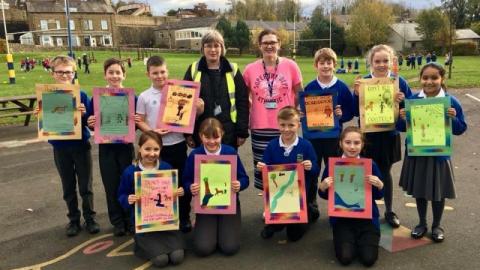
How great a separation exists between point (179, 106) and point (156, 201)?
1038 millimetres

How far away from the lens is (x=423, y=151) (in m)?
4.40

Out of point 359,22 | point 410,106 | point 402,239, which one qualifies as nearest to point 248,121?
point 410,106

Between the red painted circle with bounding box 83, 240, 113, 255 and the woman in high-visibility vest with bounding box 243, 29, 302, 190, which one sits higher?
the woman in high-visibility vest with bounding box 243, 29, 302, 190

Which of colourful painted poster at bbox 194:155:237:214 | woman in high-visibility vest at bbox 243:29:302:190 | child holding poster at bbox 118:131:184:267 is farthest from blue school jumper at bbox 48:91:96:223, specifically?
woman in high-visibility vest at bbox 243:29:302:190

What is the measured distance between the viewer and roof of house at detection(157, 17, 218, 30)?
9188cm

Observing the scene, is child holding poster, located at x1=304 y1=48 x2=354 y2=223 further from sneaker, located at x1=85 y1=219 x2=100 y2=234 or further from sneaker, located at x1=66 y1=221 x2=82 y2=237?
sneaker, located at x1=66 y1=221 x2=82 y2=237

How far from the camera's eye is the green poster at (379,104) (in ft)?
15.0

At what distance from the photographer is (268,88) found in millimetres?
4957

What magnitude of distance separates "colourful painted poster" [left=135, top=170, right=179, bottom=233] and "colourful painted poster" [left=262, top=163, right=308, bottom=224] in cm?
95

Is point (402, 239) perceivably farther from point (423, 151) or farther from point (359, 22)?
point (359, 22)

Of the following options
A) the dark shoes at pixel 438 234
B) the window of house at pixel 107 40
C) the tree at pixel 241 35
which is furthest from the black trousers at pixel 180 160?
the window of house at pixel 107 40

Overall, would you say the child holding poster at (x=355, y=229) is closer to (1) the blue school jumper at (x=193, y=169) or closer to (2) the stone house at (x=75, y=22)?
(1) the blue school jumper at (x=193, y=169)

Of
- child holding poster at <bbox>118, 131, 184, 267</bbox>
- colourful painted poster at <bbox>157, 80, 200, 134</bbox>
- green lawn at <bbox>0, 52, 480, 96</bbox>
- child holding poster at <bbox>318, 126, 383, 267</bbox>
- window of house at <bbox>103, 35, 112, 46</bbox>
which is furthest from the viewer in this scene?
window of house at <bbox>103, 35, 112, 46</bbox>

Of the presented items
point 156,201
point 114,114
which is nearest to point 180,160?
point 156,201
